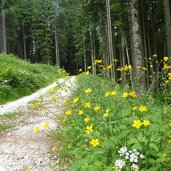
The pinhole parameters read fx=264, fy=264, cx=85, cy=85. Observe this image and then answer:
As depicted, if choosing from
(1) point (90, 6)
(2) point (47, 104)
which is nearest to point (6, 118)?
(2) point (47, 104)

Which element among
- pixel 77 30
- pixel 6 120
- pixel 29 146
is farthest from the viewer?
pixel 77 30

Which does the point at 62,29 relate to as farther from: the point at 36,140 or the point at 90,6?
the point at 36,140

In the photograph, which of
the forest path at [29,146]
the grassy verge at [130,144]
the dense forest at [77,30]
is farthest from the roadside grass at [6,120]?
the dense forest at [77,30]

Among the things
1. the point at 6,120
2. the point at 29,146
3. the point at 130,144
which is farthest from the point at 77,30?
the point at 130,144

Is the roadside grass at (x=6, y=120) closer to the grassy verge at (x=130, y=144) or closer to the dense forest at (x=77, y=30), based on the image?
the grassy verge at (x=130, y=144)

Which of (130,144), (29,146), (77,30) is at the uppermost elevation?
(77,30)

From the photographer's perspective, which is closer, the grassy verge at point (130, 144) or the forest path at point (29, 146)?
the grassy verge at point (130, 144)

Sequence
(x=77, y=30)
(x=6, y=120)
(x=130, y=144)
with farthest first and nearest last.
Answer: (x=77, y=30), (x=6, y=120), (x=130, y=144)

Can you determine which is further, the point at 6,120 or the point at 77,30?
the point at 77,30

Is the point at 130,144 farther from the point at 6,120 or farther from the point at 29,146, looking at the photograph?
the point at 6,120

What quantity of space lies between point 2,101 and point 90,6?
1107 cm

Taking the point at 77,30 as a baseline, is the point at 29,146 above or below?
below

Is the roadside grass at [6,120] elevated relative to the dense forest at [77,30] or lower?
lower

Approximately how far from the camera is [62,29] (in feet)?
140
